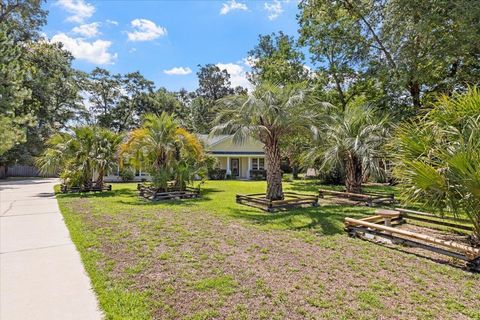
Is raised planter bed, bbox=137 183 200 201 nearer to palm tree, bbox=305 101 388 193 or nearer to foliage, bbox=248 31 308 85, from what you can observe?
palm tree, bbox=305 101 388 193

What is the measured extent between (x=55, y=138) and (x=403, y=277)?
1651cm

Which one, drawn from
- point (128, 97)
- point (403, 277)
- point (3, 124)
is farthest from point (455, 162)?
point (128, 97)

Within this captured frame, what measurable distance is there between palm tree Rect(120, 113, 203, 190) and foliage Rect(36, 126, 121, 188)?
2.05 m

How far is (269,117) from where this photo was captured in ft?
32.4

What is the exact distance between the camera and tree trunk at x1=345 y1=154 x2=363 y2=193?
12.2 m

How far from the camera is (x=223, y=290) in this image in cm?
376

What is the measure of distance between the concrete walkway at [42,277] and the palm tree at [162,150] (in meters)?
5.61

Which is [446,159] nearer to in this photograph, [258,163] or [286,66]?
[286,66]

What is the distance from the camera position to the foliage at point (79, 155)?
14.6 m

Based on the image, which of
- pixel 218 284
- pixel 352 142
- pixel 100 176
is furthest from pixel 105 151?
pixel 218 284

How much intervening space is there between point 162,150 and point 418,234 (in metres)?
10.4

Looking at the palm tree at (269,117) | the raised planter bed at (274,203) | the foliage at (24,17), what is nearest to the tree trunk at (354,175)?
the raised planter bed at (274,203)

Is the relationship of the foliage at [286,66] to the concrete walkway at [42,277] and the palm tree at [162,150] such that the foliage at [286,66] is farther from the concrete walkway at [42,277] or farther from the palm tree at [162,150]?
the concrete walkway at [42,277]

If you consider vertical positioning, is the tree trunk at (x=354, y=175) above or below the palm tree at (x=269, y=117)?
below
